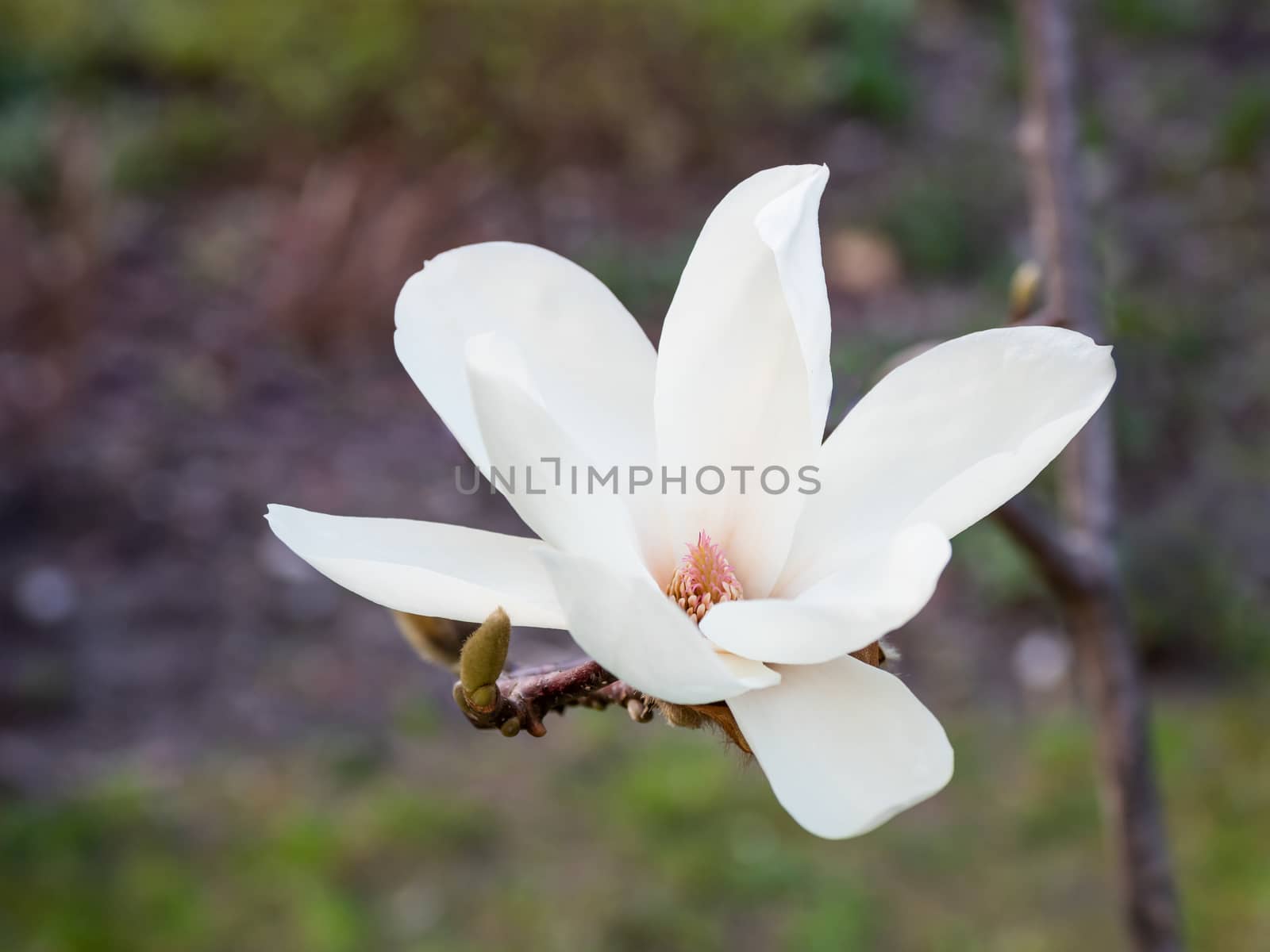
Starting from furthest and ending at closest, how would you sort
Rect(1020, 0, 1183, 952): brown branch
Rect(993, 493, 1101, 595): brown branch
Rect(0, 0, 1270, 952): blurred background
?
Rect(0, 0, 1270, 952): blurred background
Rect(1020, 0, 1183, 952): brown branch
Rect(993, 493, 1101, 595): brown branch

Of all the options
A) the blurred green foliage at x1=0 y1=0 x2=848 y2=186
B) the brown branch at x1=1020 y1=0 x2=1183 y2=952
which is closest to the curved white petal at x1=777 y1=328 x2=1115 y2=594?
the brown branch at x1=1020 y1=0 x2=1183 y2=952

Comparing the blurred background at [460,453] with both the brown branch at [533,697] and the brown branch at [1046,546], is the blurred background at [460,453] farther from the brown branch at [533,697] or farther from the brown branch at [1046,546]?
the brown branch at [533,697]

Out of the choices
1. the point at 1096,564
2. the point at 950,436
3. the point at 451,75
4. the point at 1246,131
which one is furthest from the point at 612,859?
the point at 1246,131

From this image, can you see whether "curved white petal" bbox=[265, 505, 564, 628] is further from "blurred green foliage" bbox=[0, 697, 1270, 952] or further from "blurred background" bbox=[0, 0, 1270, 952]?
"blurred green foliage" bbox=[0, 697, 1270, 952]

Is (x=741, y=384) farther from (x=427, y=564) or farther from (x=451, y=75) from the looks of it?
(x=451, y=75)

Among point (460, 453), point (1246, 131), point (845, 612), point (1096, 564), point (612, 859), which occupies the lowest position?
point (612, 859)

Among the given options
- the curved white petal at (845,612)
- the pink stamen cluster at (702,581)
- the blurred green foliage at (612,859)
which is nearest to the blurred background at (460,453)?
the blurred green foliage at (612,859)
